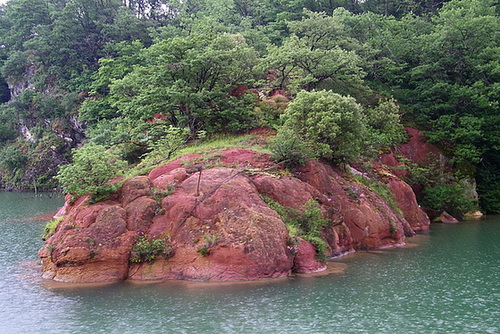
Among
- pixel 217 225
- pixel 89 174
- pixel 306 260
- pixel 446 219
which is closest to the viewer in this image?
pixel 217 225

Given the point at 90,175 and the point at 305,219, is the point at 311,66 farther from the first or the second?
the point at 90,175

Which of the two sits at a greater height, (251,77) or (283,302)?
(251,77)

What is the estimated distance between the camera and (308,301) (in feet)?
51.4

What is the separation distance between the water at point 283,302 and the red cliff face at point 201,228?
76cm

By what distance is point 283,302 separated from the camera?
15484 mm

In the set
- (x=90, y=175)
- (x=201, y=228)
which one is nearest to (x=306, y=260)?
(x=201, y=228)

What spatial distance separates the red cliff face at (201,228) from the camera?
17875mm

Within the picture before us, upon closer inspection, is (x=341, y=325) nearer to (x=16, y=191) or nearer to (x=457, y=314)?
(x=457, y=314)

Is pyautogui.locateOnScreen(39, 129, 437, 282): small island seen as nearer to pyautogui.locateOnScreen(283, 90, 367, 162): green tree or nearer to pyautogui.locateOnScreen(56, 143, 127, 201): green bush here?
pyautogui.locateOnScreen(56, 143, 127, 201): green bush

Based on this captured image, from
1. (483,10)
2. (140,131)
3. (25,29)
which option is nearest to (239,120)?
(140,131)

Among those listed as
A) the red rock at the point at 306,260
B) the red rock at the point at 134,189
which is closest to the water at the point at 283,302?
the red rock at the point at 306,260

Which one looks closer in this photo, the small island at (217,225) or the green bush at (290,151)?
the small island at (217,225)

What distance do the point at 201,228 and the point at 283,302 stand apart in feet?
16.5

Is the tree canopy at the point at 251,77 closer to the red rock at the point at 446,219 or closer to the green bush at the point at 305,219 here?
the green bush at the point at 305,219
